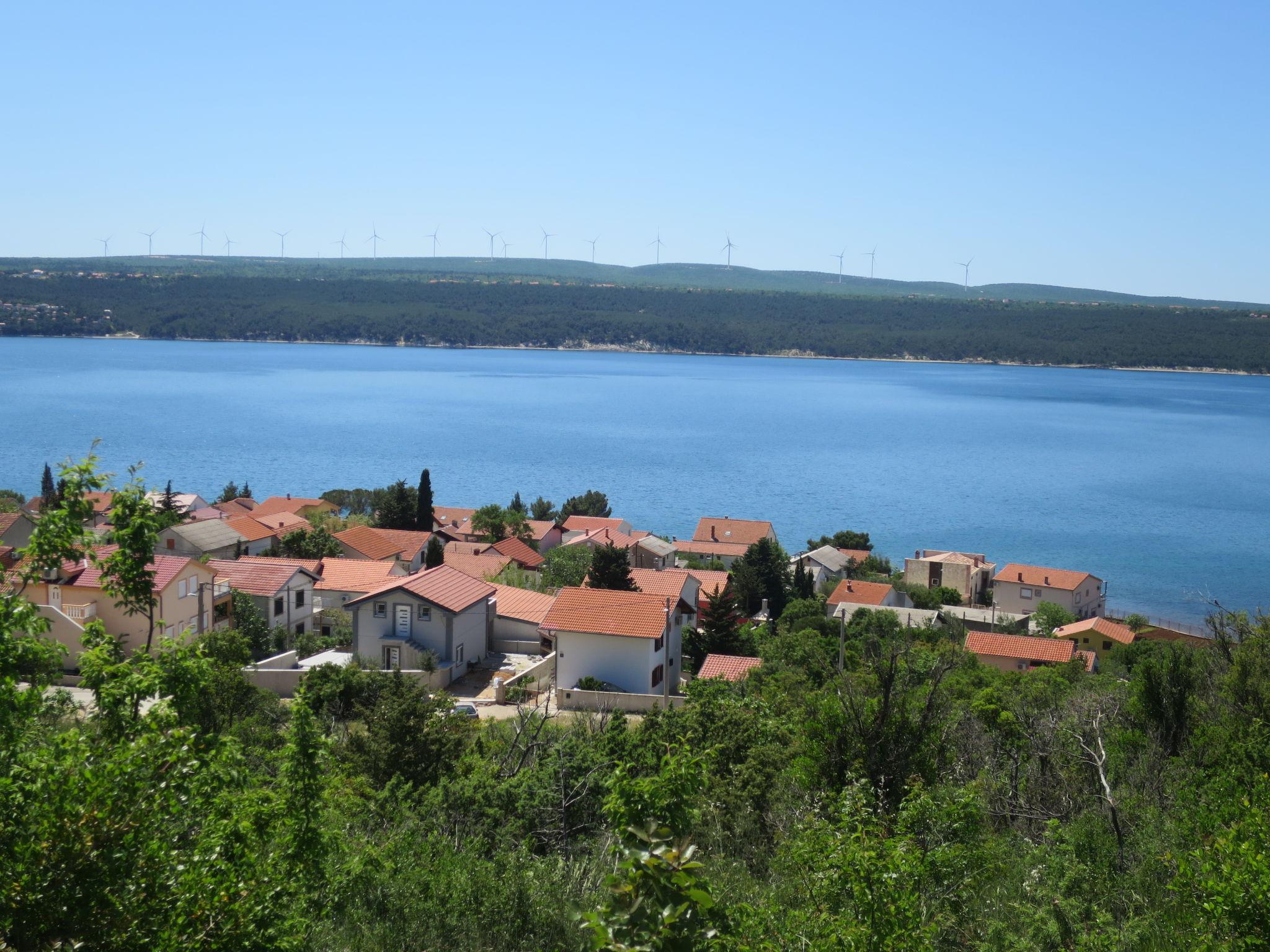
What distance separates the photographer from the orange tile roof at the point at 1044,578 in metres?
49.5

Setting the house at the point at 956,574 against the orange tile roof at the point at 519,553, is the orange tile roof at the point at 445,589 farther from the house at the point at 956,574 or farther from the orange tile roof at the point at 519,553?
the house at the point at 956,574

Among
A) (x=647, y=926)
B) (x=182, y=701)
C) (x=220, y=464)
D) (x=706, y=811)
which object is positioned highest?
(x=647, y=926)

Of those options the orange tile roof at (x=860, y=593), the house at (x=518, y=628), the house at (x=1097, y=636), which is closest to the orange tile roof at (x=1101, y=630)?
the house at (x=1097, y=636)

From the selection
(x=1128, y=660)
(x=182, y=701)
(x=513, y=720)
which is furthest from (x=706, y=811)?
(x=1128, y=660)

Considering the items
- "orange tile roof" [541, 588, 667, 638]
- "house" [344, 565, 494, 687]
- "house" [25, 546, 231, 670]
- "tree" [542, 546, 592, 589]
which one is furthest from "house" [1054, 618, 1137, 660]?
"house" [25, 546, 231, 670]

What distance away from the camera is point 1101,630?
4059 centimetres

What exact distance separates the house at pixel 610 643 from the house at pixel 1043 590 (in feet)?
97.7

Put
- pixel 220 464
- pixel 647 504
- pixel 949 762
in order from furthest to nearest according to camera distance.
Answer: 1. pixel 220 464
2. pixel 647 504
3. pixel 949 762

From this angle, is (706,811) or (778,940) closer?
(778,940)

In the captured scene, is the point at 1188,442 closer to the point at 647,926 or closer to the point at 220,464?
the point at 220,464

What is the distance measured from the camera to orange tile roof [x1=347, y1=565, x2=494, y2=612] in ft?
85.1

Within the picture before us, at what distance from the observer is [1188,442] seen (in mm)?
128500

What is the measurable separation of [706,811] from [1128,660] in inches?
1012

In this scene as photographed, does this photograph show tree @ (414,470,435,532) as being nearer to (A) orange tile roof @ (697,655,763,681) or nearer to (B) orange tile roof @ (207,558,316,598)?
(B) orange tile roof @ (207,558,316,598)
